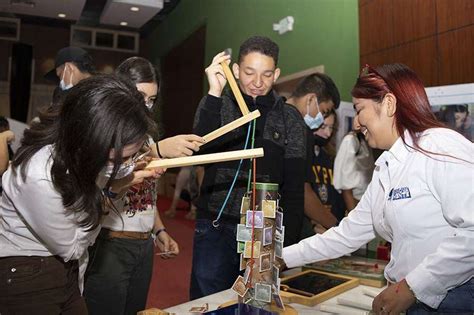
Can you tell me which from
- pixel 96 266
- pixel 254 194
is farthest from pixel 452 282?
pixel 96 266

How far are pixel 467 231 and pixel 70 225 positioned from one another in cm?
94

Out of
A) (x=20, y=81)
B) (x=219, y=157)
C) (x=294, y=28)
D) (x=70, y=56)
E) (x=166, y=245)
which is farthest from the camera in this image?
(x=20, y=81)

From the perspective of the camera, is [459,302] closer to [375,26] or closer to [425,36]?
[425,36]

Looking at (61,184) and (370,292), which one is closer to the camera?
(61,184)

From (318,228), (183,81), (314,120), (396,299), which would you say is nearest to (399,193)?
(396,299)

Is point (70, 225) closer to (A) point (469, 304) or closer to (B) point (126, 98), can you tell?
(B) point (126, 98)

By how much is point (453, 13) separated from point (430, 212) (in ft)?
6.33

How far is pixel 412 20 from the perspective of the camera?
2699 millimetres

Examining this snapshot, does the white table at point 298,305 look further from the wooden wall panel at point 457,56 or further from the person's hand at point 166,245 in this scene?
the wooden wall panel at point 457,56

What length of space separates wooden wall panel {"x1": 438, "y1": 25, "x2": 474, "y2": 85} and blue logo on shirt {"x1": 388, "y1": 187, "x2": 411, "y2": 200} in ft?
5.59

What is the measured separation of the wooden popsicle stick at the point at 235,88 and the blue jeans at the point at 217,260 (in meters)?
0.47

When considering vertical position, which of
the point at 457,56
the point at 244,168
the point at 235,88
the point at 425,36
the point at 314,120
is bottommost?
the point at 244,168

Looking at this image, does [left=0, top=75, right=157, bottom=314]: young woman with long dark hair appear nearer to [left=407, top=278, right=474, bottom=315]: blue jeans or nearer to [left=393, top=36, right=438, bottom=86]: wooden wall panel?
[left=407, top=278, right=474, bottom=315]: blue jeans

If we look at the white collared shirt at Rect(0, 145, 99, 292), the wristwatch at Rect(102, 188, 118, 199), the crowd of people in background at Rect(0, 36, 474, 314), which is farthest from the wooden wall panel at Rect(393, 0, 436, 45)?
the white collared shirt at Rect(0, 145, 99, 292)
